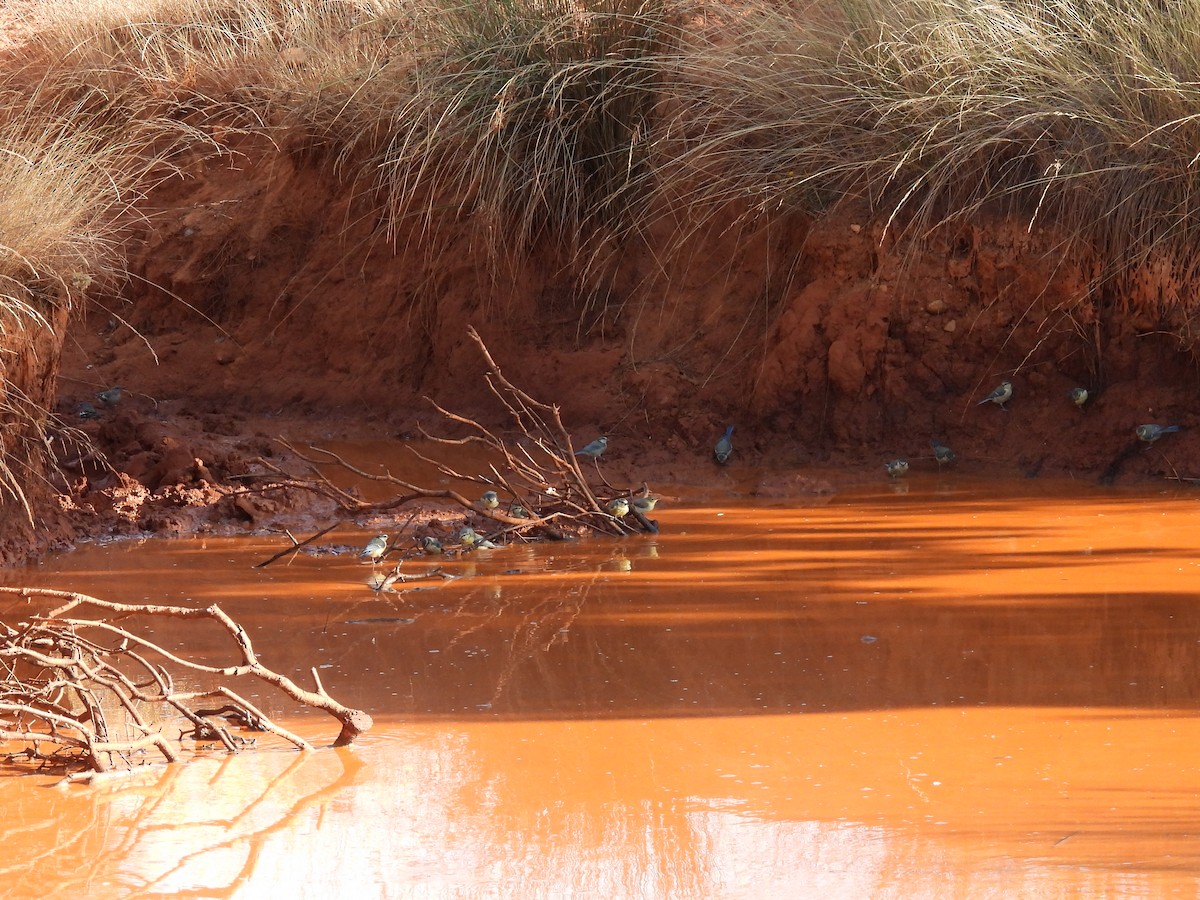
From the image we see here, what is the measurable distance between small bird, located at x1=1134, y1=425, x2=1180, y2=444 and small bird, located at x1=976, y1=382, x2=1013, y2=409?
569mm

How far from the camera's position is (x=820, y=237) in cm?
690

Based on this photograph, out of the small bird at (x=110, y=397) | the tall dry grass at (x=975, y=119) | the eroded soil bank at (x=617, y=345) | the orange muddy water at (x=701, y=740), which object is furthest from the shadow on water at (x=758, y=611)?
the small bird at (x=110, y=397)

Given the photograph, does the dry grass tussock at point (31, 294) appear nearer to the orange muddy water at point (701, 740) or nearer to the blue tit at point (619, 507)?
the orange muddy water at point (701, 740)

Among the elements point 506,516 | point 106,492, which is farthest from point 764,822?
point 106,492

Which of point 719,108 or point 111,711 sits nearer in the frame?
point 111,711

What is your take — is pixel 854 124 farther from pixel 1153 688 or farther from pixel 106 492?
pixel 1153 688

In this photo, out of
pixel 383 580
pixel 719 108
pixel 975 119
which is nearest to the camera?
pixel 383 580

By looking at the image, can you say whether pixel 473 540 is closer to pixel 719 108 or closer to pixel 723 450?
pixel 723 450

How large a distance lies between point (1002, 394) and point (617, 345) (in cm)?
200

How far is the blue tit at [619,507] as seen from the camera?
5.41 meters

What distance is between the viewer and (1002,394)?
644cm

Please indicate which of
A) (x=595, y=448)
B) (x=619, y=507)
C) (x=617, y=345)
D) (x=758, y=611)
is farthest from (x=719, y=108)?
(x=758, y=611)

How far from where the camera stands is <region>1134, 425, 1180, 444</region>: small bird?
6098 millimetres

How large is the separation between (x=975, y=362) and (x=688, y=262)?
163cm
